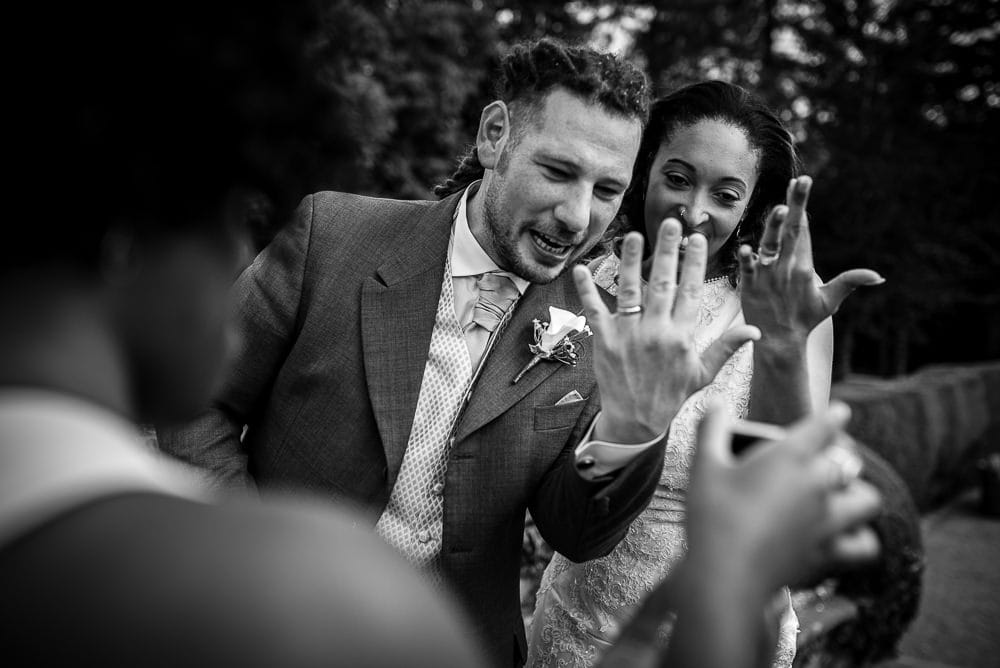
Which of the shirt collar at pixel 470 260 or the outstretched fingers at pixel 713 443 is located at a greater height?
the shirt collar at pixel 470 260

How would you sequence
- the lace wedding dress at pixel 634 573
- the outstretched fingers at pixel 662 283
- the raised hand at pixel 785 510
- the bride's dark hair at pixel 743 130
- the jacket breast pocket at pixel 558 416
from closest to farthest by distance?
the raised hand at pixel 785 510 → the outstretched fingers at pixel 662 283 → the jacket breast pocket at pixel 558 416 → the lace wedding dress at pixel 634 573 → the bride's dark hair at pixel 743 130

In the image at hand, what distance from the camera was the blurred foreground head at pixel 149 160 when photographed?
2.35ft

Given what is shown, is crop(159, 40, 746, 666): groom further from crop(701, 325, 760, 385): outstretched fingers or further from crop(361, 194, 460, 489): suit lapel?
crop(701, 325, 760, 385): outstretched fingers

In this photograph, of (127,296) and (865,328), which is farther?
(865,328)

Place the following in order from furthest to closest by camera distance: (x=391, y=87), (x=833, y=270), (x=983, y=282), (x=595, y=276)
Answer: (x=983, y=282), (x=833, y=270), (x=391, y=87), (x=595, y=276)

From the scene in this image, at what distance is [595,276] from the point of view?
2820 millimetres

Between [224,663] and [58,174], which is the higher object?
[58,174]

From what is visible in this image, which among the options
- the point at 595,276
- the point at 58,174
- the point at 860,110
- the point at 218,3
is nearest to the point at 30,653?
the point at 58,174

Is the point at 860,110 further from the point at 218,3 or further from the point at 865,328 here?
the point at 218,3

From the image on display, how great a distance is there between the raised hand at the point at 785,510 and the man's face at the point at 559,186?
1389 millimetres

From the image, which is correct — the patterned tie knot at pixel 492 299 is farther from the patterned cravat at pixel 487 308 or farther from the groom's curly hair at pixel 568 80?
the groom's curly hair at pixel 568 80

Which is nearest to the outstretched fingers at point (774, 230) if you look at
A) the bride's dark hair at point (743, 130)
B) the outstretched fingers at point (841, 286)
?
the outstretched fingers at point (841, 286)

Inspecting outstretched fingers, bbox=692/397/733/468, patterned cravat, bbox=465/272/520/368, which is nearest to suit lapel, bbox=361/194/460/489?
patterned cravat, bbox=465/272/520/368

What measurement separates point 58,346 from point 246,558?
0.84 ft
